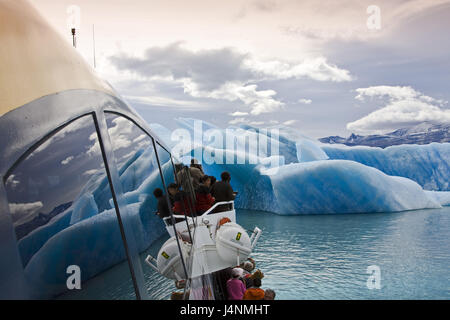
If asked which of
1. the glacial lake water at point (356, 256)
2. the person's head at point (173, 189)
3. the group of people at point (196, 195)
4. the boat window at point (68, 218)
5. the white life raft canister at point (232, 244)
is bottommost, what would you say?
the glacial lake water at point (356, 256)

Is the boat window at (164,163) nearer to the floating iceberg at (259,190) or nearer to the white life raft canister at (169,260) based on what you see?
the floating iceberg at (259,190)

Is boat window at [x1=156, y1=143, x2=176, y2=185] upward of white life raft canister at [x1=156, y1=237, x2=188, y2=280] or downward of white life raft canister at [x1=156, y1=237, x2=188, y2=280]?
upward

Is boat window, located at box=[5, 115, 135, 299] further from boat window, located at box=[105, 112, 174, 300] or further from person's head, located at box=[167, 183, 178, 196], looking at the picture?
person's head, located at box=[167, 183, 178, 196]

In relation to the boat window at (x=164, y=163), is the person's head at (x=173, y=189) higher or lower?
lower

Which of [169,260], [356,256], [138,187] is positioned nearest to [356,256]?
[356,256]

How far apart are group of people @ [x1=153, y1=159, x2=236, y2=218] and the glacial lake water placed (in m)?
3.84

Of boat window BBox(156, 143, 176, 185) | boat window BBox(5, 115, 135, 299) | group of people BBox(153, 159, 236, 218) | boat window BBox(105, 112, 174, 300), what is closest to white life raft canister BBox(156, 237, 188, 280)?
boat window BBox(105, 112, 174, 300)

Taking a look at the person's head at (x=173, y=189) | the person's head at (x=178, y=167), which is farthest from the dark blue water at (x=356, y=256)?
the person's head at (x=173, y=189)

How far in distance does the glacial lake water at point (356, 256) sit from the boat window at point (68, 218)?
841cm

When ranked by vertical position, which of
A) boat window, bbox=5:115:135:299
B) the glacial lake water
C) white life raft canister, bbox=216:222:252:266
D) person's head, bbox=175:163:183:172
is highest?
boat window, bbox=5:115:135:299

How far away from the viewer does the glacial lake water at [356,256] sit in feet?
31.0

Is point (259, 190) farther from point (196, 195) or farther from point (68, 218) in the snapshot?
point (68, 218)

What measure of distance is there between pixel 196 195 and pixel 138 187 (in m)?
3.88

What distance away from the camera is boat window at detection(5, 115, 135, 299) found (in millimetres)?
646
